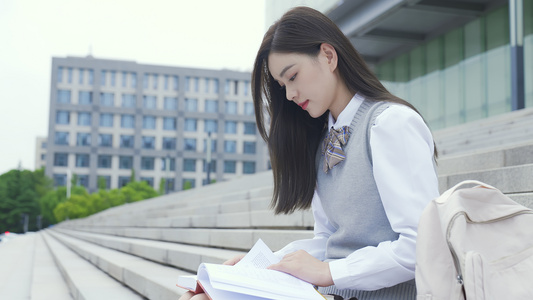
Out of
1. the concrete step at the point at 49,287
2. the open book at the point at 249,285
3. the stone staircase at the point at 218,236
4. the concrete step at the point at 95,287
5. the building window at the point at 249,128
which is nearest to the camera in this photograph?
the open book at the point at 249,285

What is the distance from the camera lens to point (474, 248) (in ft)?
4.34

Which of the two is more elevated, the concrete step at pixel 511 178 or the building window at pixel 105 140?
the building window at pixel 105 140

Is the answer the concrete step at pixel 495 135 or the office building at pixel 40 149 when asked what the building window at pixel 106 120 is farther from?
the concrete step at pixel 495 135

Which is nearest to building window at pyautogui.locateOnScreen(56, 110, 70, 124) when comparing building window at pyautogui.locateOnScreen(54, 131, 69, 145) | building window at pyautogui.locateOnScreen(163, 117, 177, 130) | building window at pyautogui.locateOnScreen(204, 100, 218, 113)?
building window at pyautogui.locateOnScreen(54, 131, 69, 145)

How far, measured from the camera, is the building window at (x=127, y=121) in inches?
2603

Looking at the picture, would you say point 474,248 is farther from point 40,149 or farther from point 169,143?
point 40,149

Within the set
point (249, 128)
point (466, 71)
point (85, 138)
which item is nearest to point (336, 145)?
point (466, 71)

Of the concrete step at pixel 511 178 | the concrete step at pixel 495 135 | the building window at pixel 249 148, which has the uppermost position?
the building window at pixel 249 148

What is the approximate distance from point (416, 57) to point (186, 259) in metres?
12.5

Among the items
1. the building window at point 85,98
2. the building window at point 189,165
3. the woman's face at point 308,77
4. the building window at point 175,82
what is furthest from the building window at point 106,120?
the woman's face at point 308,77

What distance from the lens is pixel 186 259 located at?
4.73 m

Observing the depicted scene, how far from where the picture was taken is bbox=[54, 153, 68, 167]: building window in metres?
65.4

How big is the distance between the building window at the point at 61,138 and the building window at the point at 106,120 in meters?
4.17

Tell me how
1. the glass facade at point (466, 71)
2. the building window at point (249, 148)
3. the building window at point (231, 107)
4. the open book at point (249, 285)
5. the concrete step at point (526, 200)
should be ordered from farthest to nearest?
the building window at point (231, 107) → the building window at point (249, 148) → the glass facade at point (466, 71) → the concrete step at point (526, 200) → the open book at point (249, 285)
